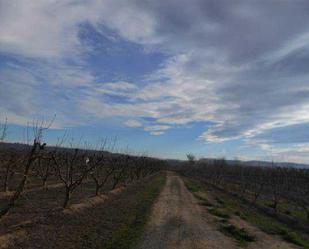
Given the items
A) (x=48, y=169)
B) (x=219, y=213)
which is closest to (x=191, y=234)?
(x=219, y=213)

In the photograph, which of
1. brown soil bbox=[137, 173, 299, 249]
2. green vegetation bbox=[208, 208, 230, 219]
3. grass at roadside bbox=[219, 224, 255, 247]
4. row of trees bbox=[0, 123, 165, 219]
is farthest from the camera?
green vegetation bbox=[208, 208, 230, 219]

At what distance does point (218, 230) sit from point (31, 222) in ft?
26.6

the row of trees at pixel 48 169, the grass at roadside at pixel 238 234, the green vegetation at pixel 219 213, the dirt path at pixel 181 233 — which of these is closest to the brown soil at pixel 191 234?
the dirt path at pixel 181 233

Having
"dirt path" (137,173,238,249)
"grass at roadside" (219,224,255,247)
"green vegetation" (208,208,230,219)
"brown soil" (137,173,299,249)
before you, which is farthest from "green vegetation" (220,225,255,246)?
"green vegetation" (208,208,230,219)

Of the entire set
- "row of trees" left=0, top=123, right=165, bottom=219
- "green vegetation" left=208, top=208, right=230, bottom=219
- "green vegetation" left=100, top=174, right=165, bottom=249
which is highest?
"row of trees" left=0, top=123, right=165, bottom=219

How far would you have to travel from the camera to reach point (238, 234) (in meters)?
Result: 16.8

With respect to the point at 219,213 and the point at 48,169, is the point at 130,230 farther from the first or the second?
the point at 48,169

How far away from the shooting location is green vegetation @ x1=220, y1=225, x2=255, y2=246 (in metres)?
15.6

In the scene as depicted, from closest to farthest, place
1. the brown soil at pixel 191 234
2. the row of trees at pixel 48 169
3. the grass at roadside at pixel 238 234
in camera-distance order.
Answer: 1. the row of trees at pixel 48 169
2. the brown soil at pixel 191 234
3. the grass at roadside at pixel 238 234

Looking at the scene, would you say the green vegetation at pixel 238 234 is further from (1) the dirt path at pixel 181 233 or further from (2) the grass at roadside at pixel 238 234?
(1) the dirt path at pixel 181 233

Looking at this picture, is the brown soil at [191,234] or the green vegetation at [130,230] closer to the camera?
the green vegetation at [130,230]

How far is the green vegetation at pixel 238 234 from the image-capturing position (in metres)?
15.6

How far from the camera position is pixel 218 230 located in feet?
57.5

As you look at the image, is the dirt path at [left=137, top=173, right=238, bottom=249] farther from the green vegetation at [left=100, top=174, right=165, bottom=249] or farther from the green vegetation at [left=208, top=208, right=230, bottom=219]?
the green vegetation at [left=208, top=208, right=230, bottom=219]
